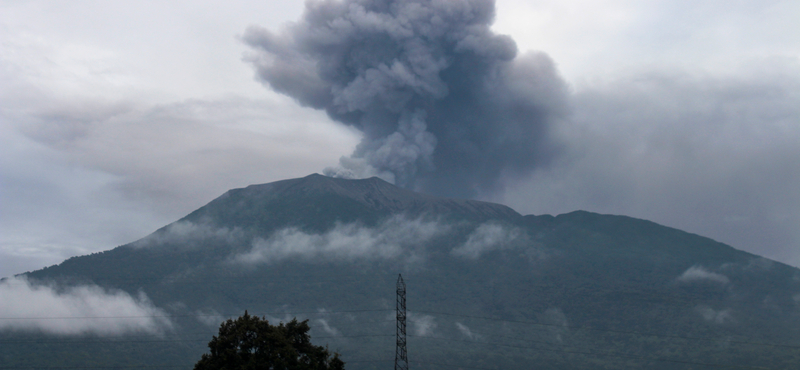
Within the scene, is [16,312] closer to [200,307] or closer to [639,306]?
[200,307]

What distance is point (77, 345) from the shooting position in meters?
145

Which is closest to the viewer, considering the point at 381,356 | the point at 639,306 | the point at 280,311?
the point at 381,356

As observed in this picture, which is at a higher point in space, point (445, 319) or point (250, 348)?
point (445, 319)

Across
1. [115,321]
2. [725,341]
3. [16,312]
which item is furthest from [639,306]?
[16,312]

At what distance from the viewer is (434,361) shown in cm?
14312

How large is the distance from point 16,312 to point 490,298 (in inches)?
4369

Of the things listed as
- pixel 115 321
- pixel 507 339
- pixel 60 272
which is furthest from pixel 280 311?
pixel 60 272

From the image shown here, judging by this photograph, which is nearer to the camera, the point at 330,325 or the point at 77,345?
the point at 77,345

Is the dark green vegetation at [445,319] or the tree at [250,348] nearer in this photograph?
the tree at [250,348]

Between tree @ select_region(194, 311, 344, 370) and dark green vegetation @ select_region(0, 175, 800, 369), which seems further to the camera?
dark green vegetation @ select_region(0, 175, 800, 369)

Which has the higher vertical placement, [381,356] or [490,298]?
[490,298]

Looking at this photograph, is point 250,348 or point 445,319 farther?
point 445,319

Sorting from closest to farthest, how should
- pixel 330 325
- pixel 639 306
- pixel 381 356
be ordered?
1. pixel 381 356
2. pixel 330 325
3. pixel 639 306

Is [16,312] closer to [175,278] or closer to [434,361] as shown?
[175,278]
